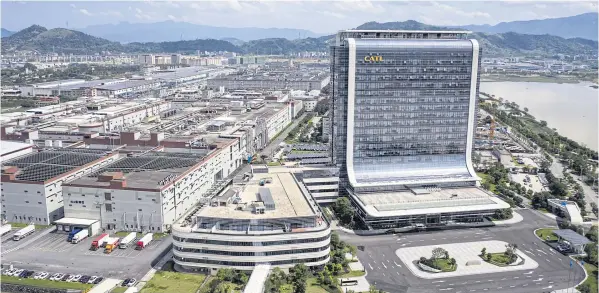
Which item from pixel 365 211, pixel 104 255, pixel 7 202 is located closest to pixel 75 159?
pixel 7 202

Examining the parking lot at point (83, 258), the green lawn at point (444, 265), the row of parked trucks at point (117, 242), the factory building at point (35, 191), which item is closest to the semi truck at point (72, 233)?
the parking lot at point (83, 258)

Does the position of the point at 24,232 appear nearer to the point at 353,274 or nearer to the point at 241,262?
the point at 241,262

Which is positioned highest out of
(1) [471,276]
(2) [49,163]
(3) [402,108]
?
(3) [402,108]

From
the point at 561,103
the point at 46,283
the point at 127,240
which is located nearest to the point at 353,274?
the point at 127,240

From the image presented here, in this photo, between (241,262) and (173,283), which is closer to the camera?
(173,283)

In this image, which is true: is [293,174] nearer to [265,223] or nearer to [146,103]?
[265,223]

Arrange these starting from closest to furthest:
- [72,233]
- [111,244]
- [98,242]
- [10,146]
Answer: [111,244], [98,242], [72,233], [10,146]

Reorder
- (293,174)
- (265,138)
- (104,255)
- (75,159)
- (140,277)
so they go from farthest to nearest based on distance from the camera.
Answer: (265,138) < (75,159) < (293,174) < (104,255) < (140,277)
